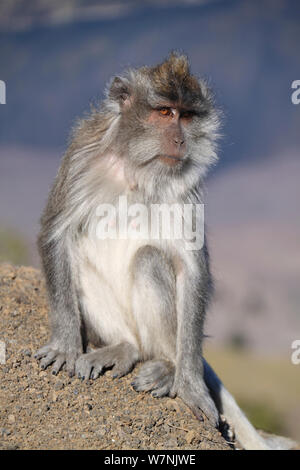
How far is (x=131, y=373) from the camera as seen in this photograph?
6.79 metres

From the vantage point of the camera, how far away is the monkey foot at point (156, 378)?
6.54m

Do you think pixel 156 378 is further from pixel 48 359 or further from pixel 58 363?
pixel 48 359

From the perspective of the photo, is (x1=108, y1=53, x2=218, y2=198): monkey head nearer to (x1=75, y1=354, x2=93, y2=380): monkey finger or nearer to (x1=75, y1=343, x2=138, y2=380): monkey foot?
(x1=75, y1=343, x2=138, y2=380): monkey foot

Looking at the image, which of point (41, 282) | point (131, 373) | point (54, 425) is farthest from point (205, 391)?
point (41, 282)

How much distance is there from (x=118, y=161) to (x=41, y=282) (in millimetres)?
2629

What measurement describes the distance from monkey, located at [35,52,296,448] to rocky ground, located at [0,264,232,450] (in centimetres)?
15

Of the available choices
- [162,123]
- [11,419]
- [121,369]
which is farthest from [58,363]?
[162,123]

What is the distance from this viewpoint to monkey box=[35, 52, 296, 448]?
21.4 feet

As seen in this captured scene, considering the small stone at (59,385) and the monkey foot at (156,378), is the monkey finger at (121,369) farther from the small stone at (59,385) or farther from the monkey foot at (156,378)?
the small stone at (59,385)

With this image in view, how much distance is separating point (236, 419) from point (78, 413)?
7.58 ft

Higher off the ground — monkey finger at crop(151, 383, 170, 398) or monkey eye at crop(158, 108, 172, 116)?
monkey eye at crop(158, 108, 172, 116)

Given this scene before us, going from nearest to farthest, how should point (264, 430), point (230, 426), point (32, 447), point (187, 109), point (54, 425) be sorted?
point (32, 447), point (54, 425), point (187, 109), point (230, 426), point (264, 430)

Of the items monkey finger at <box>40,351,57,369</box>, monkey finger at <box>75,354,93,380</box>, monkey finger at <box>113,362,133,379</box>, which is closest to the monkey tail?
monkey finger at <box>113,362,133,379</box>

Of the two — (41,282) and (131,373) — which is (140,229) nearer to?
(131,373)
